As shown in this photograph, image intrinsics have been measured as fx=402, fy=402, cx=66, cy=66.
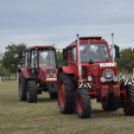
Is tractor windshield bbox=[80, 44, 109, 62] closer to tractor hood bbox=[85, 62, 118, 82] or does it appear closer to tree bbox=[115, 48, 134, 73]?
tractor hood bbox=[85, 62, 118, 82]

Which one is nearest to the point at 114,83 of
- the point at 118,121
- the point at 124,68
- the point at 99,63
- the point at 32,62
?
the point at 99,63

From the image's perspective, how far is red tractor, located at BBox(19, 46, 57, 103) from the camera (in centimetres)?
1727

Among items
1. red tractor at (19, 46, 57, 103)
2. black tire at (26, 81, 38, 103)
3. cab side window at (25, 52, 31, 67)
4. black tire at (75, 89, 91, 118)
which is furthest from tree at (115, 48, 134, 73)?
black tire at (75, 89, 91, 118)

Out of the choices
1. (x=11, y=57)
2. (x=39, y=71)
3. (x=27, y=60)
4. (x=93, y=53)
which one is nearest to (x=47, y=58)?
(x=39, y=71)

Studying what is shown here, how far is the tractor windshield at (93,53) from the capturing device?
466 inches

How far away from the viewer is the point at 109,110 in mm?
13000

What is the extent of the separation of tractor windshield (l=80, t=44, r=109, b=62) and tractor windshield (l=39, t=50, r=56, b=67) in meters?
6.27

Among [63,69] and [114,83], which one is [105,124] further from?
[63,69]

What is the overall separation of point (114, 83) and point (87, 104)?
116 centimetres

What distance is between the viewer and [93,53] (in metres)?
11.9

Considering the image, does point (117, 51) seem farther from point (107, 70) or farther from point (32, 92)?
point (32, 92)

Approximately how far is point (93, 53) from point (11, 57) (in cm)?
6378

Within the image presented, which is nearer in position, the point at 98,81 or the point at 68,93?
the point at 98,81

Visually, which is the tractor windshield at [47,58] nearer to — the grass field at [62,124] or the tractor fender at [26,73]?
the tractor fender at [26,73]
